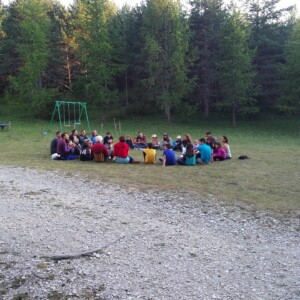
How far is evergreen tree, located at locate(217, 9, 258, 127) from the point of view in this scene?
32375mm

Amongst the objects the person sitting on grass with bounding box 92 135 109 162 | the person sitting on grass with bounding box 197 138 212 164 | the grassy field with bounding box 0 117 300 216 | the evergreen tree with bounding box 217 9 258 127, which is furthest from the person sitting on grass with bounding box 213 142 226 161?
the evergreen tree with bounding box 217 9 258 127

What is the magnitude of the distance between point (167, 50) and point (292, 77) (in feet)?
37.9

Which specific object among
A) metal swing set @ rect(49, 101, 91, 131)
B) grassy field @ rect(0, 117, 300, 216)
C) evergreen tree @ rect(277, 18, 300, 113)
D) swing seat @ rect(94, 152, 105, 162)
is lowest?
grassy field @ rect(0, 117, 300, 216)

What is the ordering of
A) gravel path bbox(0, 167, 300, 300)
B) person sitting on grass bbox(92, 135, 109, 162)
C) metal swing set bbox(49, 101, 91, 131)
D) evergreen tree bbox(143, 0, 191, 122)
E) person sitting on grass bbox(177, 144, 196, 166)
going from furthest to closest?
evergreen tree bbox(143, 0, 191, 122)
metal swing set bbox(49, 101, 91, 131)
person sitting on grass bbox(92, 135, 109, 162)
person sitting on grass bbox(177, 144, 196, 166)
gravel path bbox(0, 167, 300, 300)

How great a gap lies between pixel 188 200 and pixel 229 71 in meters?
26.1

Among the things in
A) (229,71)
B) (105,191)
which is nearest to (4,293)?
(105,191)

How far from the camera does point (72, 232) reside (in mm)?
6574

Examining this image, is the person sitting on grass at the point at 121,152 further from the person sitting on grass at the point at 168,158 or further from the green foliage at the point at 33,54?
the green foliage at the point at 33,54

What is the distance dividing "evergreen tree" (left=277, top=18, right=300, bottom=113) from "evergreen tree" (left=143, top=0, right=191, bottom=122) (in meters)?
8.61

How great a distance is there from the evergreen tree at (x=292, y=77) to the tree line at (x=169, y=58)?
0.09m

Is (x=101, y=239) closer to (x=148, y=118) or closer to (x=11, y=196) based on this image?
(x=11, y=196)

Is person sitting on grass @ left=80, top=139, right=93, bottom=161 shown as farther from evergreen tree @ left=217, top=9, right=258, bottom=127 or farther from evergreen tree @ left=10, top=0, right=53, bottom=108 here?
evergreen tree @ left=10, top=0, right=53, bottom=108

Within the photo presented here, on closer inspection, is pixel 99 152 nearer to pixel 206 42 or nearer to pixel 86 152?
pixel 86 152

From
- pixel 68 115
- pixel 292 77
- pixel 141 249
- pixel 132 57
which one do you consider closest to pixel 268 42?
pixel 292 77
